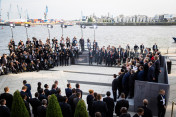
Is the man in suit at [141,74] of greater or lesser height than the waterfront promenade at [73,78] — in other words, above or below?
above

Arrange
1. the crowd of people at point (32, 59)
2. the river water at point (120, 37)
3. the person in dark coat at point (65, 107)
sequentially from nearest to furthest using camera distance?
the person in dark coat at point (65, 107)
the crowd of people at point (32, 59)
the river water at point (120, 37)

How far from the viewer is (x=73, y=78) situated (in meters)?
14.1

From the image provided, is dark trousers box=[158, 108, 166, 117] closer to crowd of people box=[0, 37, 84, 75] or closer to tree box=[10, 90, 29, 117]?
tree box=[10, 90, 29, 117]

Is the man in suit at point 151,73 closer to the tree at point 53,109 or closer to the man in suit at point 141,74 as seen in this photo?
the man in suit at point 141,74

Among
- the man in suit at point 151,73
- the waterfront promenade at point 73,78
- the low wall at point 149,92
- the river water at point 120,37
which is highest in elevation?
the river water at point 120,37

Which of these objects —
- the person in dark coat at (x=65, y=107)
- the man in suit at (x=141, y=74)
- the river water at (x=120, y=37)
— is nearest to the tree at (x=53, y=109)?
the person in dark coat at (x=65, y=107)

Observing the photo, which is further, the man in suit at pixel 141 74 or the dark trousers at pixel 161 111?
the man in suit at pixel 141 74

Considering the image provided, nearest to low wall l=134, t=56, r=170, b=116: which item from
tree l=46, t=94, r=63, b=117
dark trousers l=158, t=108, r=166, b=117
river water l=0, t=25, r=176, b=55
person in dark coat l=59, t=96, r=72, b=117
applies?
dark trousers l=158, t=108, r=166, b=117

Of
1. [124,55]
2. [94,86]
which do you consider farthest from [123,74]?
[124,55]

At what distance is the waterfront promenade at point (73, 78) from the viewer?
12023 mm

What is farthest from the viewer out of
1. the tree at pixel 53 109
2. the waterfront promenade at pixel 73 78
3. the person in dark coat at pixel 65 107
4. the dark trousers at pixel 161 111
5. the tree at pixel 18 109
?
the waterfront promenade at pixel 73 78

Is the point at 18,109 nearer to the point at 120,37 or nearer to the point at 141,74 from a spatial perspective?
the point at 141,74

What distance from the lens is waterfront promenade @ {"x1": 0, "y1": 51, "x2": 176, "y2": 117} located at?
12.0 metres

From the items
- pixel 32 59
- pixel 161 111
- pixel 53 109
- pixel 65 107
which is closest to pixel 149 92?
pixel 161 111
